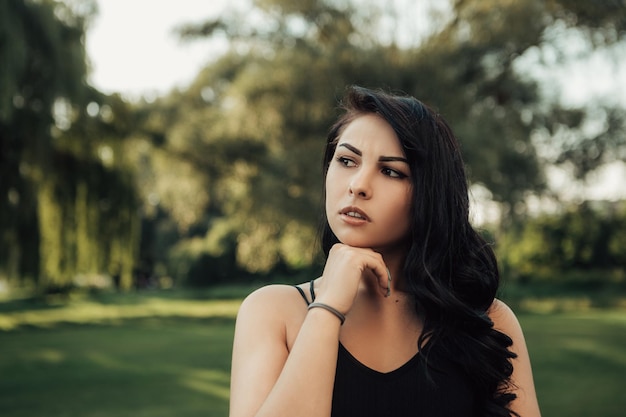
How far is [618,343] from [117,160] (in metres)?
10.3

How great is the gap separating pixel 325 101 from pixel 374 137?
1543 centimetres

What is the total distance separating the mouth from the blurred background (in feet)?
20.8

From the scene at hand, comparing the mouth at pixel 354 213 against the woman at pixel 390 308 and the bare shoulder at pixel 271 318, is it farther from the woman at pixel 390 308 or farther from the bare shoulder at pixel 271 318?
the bare shoulder at pixel 271 318

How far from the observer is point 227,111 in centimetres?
1934

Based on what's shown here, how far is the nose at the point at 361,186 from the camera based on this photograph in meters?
1.65

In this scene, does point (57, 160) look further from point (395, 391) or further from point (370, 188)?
point (395, 391)

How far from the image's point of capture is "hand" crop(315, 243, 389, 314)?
5.24ft

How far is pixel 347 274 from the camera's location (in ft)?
5.33

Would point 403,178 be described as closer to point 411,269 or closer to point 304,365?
point 411,269

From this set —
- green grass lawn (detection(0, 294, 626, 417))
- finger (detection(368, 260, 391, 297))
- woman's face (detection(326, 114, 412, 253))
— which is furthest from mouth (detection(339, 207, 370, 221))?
green grass lawn (detection(0, 294, 626, 417))

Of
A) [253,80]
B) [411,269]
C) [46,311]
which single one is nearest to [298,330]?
[411,269]

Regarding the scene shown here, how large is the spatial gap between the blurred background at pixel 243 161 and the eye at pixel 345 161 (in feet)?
20.7

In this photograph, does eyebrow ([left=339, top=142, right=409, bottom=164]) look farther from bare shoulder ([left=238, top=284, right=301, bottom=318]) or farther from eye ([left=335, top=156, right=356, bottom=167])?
bare shoulder ([left=238, top=284, right=301, bottom=318])

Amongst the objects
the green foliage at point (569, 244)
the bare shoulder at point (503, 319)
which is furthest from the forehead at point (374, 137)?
the green foliage at point (569, 244)
